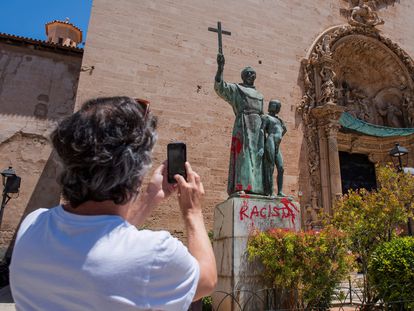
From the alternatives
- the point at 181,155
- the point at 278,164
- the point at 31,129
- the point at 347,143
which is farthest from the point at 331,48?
the point at 181,155

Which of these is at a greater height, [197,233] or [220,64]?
[220,64]

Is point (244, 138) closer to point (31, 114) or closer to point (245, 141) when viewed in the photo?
point (245, 141)

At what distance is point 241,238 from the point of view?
4.41 meters

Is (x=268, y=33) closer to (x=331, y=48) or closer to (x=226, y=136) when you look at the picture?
(x=331, y=48)

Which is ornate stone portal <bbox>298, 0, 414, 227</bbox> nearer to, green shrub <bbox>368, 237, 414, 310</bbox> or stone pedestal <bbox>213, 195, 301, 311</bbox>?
green shrub <bbox>368, 237, 414, 310</bbox>

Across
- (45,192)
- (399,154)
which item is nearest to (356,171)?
(399,154)

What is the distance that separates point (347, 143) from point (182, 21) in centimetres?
738

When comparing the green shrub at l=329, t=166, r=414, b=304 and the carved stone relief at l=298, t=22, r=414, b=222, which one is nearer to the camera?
the green shrub at l=329, t=166, r=414, b=304

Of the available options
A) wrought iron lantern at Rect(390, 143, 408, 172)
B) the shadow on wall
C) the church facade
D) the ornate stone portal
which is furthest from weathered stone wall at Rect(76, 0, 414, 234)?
wrought iron lantern at Rect(390, 143, 408, 172)

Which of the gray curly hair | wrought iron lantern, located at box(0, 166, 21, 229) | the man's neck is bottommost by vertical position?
the man's neck

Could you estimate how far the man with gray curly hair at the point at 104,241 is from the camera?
2.57 ft

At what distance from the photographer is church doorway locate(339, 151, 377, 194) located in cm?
1161

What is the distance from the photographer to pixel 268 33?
36.6 feet

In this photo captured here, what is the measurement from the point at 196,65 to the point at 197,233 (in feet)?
30.6
